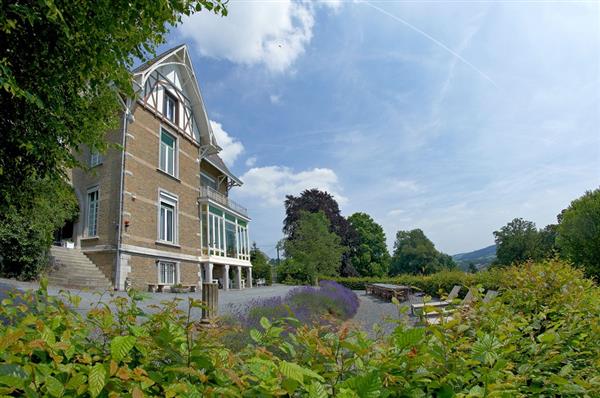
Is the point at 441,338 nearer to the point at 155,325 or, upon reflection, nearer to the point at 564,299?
the point at 155,325

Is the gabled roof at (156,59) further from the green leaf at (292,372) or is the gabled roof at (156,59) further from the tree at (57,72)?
the green leaf at (292,372)

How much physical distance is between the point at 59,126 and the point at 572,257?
2000cm

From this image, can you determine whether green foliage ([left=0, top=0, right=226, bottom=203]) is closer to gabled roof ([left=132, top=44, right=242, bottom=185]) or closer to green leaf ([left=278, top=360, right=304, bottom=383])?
green leaf ([left=278, top=360, right=304, bottom=383])

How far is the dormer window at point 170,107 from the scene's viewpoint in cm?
1898

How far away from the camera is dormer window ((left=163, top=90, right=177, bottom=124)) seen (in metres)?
19.0

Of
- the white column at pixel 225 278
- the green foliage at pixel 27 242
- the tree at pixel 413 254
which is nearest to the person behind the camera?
the green foliage at pixel 27 242

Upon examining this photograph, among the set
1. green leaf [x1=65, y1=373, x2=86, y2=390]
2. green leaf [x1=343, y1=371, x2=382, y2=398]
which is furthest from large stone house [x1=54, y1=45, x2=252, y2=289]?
green leaf [x1=343, y1=371, x2=382, y2=398]

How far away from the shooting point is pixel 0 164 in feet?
18.1

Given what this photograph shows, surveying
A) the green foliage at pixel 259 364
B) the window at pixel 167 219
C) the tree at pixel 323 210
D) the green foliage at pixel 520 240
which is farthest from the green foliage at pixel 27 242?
the green foliage at pixel 520 240

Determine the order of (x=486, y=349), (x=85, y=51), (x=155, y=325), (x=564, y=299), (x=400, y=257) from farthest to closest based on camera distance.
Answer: (x=400, y=257) → (x=85, y=51) → (x=564, y=299) → (x=155, y=325) → (x=486, y=349)

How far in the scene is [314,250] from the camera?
29.6 m

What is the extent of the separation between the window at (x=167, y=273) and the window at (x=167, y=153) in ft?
15.0

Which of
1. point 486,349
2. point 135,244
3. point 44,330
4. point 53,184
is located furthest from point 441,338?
point 135,244

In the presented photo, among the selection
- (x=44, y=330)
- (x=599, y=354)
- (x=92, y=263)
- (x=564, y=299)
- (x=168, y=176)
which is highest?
(x=168, y=176)
